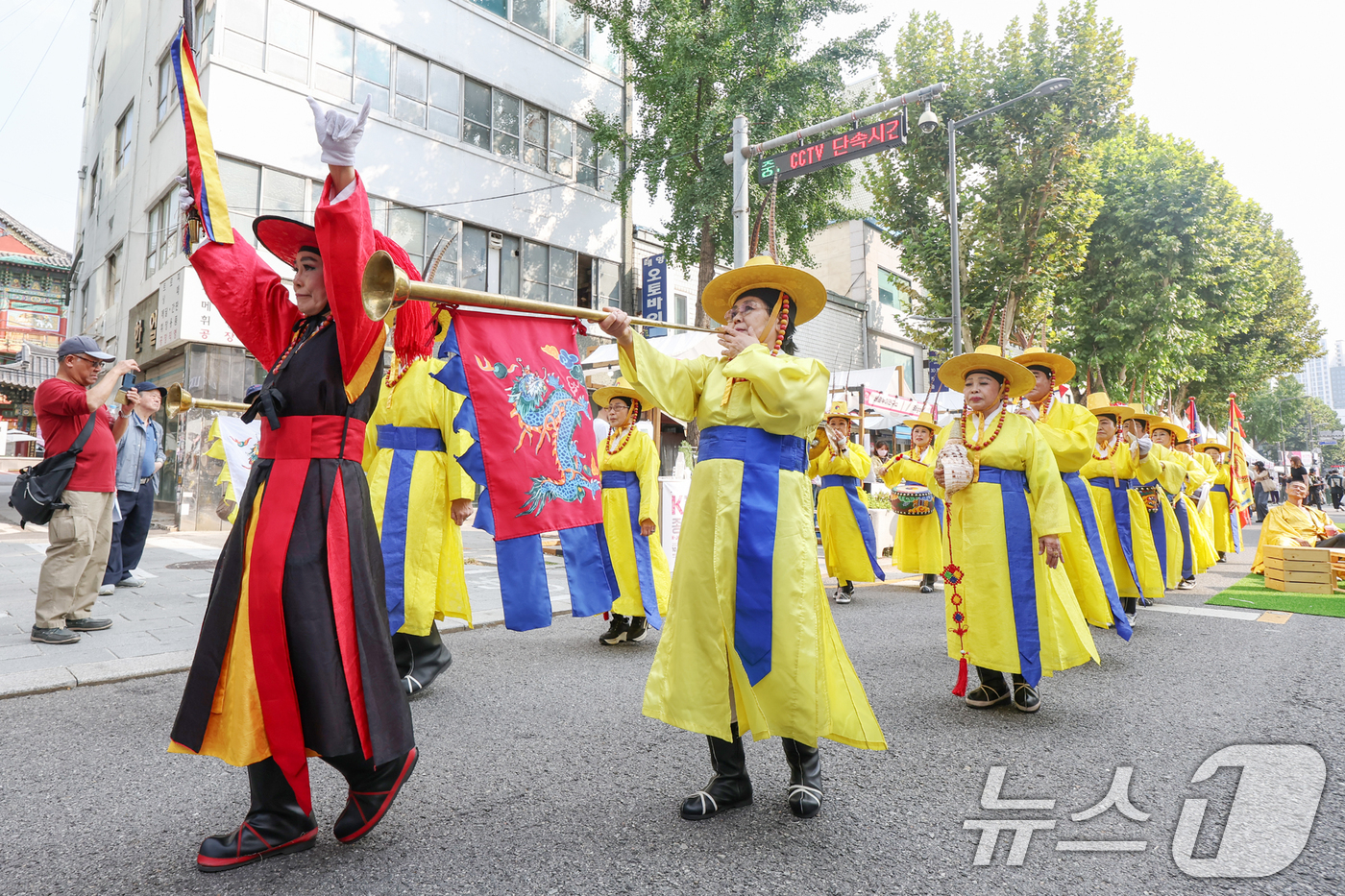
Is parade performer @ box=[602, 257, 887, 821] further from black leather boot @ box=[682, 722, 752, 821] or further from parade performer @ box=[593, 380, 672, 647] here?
parade performer @ box=[593, 380, 672, 647]

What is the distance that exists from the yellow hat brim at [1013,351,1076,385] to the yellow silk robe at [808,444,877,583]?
9.35 feet

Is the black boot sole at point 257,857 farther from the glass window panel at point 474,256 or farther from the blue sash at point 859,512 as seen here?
the glass window panel at point 474,256

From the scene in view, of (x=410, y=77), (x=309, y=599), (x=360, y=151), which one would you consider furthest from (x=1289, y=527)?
(x=410, y=77)

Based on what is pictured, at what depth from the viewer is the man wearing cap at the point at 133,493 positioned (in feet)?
23.3

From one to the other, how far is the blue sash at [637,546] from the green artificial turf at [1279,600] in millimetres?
5878

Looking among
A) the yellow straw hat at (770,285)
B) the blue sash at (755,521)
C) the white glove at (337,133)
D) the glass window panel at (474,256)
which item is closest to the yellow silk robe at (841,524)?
the yellow straw hat at (770,285)

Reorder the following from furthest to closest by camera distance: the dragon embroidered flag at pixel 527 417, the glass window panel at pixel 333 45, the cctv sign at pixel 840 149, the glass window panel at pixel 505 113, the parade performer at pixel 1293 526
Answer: the glass window panel at pixel 505 113
the glass window panel at pixel 333 45
the parade performer at pixel 1293 526
the cctv sign at pixel 840 149
the dragon embroidered flag at pixel 527 417

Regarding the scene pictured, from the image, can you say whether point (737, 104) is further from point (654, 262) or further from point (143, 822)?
point (143, 822)

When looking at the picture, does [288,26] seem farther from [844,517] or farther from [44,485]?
[844,517]

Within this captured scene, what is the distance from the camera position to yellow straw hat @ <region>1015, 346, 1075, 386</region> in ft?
16.9

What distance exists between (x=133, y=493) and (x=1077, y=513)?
814 cm

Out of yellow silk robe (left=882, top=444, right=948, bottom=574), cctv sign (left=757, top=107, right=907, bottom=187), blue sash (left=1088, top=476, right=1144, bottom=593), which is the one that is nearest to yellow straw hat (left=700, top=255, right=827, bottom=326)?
yellow silk robe (left=882, top=444, right=948, bottom=574)

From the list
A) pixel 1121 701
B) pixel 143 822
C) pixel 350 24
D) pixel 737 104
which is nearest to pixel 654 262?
pixel 737 104

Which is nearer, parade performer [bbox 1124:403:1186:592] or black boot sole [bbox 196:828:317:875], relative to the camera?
black boot sole [bbox 196:828:317:875]
